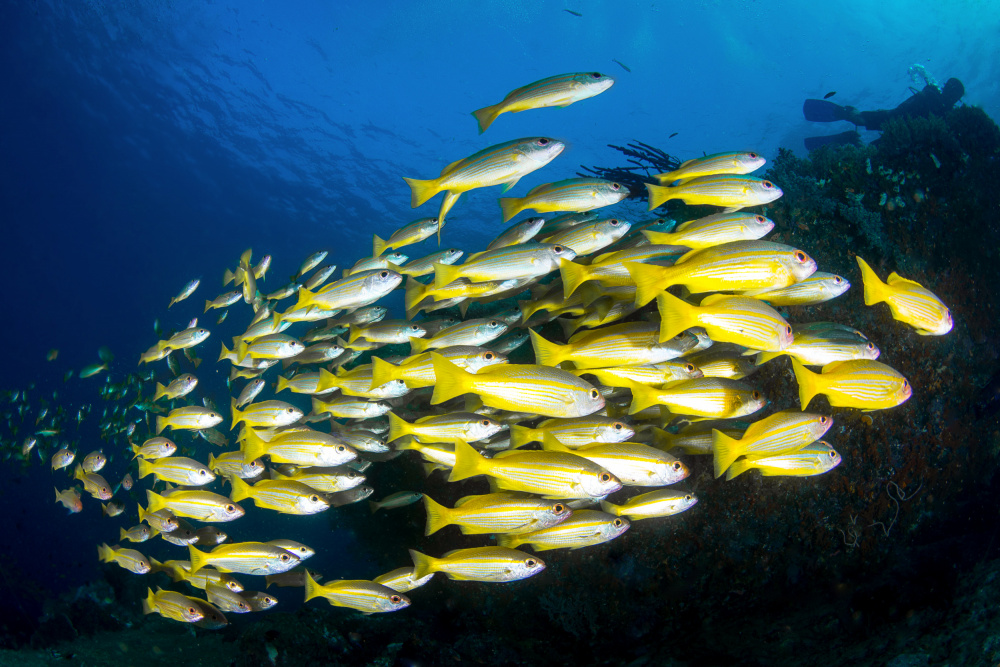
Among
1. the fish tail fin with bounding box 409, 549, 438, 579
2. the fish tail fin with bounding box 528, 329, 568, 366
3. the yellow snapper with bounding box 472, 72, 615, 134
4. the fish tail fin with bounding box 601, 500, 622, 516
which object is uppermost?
the yellow snapper with bounding box 472, 72, 615, 134

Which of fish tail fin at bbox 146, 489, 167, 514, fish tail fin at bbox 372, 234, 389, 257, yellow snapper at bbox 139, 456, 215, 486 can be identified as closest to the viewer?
fish tail fin at bbox 146, 489, 167, 514

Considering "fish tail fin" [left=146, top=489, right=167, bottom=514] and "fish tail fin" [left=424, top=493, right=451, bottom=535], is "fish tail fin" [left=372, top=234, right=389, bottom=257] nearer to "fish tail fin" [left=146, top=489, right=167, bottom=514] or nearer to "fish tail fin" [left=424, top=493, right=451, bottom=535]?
"fish tail fin" [left=424, top=493, right=451, bottom=535]

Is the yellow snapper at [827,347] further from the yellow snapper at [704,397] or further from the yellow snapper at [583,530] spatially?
the yellow snapper at [583,530]

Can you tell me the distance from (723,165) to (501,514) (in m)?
3.40

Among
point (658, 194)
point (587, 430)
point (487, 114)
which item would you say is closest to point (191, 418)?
point (587, 430)

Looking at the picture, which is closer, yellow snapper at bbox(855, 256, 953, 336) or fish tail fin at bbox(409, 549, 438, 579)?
yellow snapper at bbox(855, 256, 953, 336)

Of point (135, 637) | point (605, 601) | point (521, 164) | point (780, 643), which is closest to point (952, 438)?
point (780, 643)

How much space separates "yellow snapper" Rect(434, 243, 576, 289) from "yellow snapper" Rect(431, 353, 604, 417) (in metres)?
0.97

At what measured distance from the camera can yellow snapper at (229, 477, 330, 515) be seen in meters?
4.12

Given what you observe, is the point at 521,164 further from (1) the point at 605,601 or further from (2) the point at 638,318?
(1) the point at 605,601

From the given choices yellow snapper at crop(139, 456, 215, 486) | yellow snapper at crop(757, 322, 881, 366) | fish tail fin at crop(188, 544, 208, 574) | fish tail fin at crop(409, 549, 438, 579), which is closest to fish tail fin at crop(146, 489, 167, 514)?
yellow snapper at crop(139, 456, 215, 486)

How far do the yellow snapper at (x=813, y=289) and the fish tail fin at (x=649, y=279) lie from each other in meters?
0.74

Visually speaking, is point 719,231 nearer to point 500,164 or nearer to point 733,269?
point 733,269

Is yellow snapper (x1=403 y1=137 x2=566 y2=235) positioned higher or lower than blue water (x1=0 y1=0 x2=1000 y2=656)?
lower
